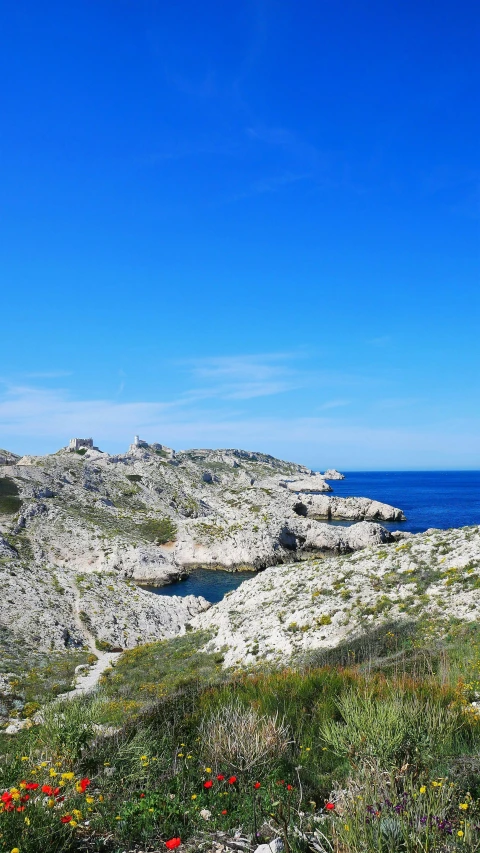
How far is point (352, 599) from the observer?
22547 millimetres

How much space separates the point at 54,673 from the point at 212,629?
8687mm

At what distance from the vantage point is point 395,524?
101 meters

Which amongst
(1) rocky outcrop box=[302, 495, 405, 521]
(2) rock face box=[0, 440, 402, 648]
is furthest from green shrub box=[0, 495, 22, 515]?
(1) rocky outcrop box=[302, 495, 405, 521]

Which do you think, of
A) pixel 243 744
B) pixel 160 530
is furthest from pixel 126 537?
pixel 243 744

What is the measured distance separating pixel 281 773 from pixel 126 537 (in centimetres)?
6142

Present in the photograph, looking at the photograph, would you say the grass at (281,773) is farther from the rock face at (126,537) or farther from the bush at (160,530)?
the bush at (160,530)

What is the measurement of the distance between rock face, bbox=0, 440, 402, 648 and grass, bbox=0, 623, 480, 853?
25942 millimetres

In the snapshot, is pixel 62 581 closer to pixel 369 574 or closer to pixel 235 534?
pixel 369 574

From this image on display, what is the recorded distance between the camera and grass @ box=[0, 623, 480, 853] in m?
4.71

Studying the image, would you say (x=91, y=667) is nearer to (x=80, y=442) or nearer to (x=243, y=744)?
(x=243, y=744)

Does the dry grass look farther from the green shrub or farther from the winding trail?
the green shrub

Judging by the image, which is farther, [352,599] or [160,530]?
[160,530]

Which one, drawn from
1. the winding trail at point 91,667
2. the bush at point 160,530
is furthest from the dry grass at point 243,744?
the bush at point 160,530

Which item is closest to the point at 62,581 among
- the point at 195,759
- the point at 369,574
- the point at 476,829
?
the point at 369,574
